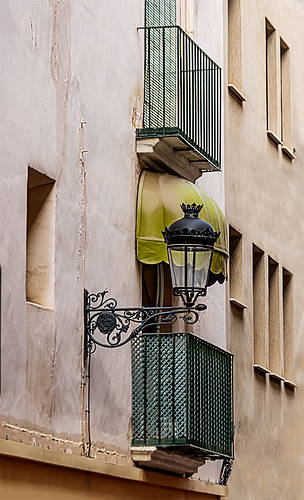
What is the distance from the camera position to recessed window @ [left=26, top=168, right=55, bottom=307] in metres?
12.2

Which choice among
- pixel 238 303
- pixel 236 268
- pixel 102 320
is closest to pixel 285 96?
pixel 236 268

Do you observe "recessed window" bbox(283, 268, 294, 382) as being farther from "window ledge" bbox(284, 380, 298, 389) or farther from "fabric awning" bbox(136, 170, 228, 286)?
"fabric awning" bbox(136, 170, 228, 286)

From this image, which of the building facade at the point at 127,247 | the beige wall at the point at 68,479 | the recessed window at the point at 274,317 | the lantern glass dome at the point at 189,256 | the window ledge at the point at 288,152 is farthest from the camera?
the window ledge at the point at 288,152

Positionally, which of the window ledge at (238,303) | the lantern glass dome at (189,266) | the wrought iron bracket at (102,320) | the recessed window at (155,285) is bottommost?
Answer: the wrought iron bracket at (102,320)

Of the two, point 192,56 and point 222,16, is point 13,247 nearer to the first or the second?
point 192,56

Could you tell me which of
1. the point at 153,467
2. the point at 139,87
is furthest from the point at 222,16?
the point at 153,467

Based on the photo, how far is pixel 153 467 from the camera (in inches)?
586

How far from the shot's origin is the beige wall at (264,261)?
19.9 metres

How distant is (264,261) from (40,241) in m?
9.95

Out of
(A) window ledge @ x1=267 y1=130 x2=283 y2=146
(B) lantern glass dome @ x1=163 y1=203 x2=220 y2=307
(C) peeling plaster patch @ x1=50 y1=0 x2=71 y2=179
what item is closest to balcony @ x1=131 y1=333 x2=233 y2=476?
(B) lantern glass dome @ x1=163 y1=203 x2=220 y2=307

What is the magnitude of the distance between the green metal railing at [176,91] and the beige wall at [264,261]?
3264 mm

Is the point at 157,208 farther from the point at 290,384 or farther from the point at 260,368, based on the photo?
the point at 290,384

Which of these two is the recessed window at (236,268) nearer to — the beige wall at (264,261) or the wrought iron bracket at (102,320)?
the beige wall at (264,261)

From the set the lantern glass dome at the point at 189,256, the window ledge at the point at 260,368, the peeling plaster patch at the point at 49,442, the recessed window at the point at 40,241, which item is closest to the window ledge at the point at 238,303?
the window ledge at the point at 260,368
